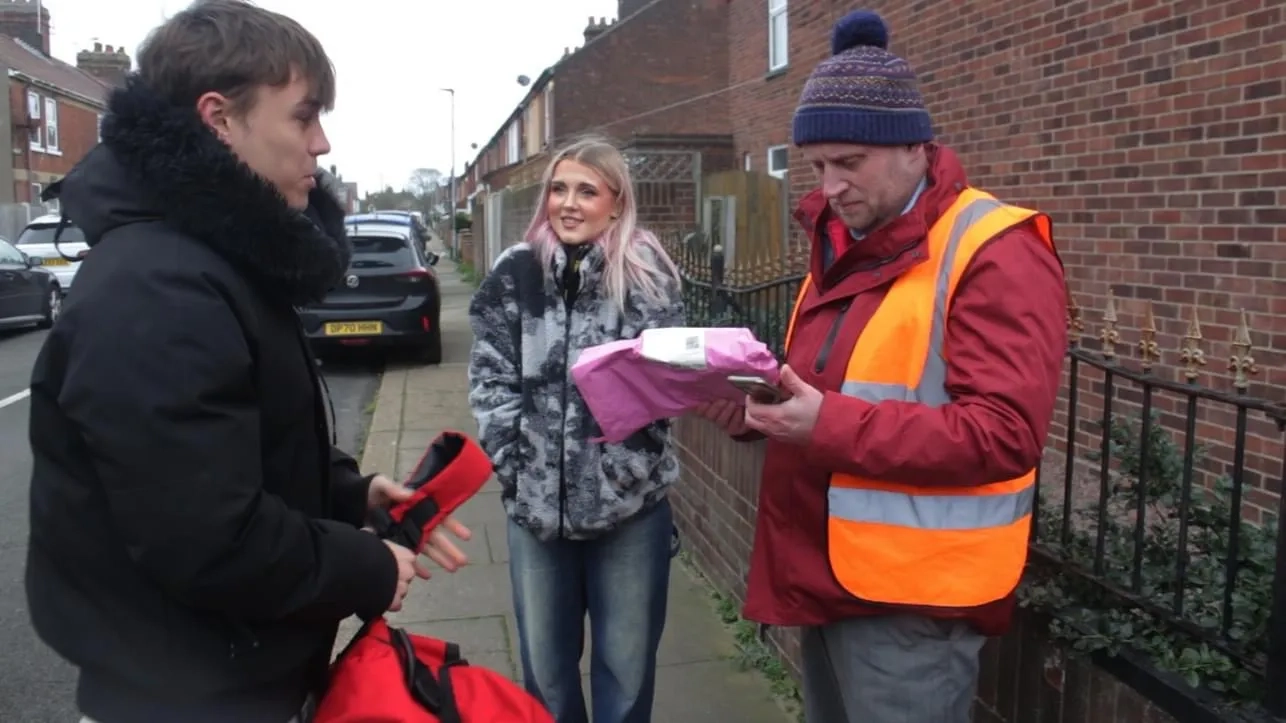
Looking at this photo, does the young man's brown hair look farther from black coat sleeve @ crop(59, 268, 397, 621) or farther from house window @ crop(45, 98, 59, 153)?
house window @ crop(45, 98, 59, 153)

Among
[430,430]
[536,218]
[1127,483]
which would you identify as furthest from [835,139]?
[430,430]

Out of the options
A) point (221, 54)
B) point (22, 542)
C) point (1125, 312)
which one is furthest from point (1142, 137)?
point (22, 542)

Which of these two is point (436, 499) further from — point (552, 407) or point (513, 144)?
point (513, 144)

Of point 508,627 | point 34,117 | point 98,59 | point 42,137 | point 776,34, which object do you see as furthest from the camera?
point 98,59

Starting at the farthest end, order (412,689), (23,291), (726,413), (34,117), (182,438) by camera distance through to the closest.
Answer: (34,117), (23,291), (726,413), (412,689), (182,438)

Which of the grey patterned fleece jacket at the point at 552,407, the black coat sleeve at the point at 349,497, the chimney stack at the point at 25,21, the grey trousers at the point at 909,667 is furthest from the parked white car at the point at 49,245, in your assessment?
the chimney stack at the point at 25,21

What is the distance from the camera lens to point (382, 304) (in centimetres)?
1172

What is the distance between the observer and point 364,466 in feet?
24.2

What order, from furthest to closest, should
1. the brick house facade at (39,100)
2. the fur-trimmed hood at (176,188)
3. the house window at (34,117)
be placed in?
the house window at (34,117) → the brick house facade at (39,100) → the fur-trimmed hood at (176,188)

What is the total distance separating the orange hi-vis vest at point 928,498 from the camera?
74.4 inches

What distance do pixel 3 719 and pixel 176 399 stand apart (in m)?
3.20

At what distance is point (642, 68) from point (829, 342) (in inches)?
1056

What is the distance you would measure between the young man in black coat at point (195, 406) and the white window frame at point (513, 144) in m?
37.1

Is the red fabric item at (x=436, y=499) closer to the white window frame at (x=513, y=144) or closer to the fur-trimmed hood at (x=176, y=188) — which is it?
the fur-trimmed hood at (x=176, y=188)
